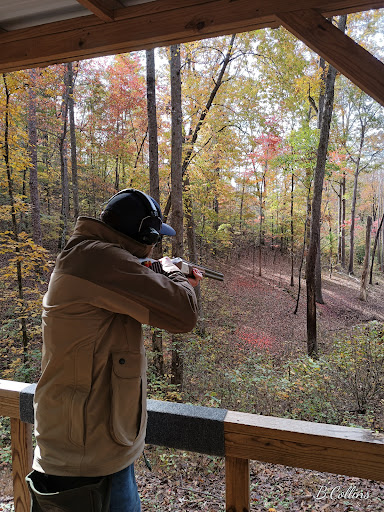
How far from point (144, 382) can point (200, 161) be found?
32.5 ft

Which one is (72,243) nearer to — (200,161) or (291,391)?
(291,391)

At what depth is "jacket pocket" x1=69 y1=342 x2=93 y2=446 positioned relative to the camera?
4.06 ft

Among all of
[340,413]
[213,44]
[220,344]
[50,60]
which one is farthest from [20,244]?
[213,44]

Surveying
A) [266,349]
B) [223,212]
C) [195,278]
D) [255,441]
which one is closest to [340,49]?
[195,278]

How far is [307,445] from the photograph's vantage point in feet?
4.45

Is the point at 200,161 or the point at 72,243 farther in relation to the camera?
the point at 200,161

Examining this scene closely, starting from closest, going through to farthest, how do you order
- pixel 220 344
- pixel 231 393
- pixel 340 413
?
pixel 340 413, pixel 231 393, pixel 220 344

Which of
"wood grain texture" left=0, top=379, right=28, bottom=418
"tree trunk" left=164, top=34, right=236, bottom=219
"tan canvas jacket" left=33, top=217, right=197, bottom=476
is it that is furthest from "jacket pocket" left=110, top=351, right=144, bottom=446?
"tree trunk" left=164, top=34, right=236, bottom=219

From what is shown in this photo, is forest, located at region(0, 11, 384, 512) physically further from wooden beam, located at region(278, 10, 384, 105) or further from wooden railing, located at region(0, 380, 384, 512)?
wooden beam, located at region(278, 10, 384, 105)

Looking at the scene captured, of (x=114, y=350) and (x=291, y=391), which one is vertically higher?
(x=114, y=350)

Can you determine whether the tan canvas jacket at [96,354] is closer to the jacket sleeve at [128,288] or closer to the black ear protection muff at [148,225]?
the jacket sleeve at [128,288]

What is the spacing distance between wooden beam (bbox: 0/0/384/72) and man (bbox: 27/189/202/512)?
122cm

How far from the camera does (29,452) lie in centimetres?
189

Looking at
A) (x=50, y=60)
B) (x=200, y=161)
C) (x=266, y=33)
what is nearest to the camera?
(x=50, y=60)
